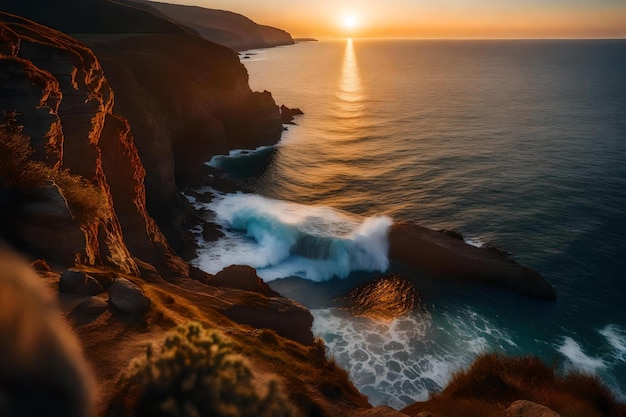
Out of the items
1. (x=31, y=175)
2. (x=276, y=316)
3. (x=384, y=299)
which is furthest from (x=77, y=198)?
(x=384, y=299)

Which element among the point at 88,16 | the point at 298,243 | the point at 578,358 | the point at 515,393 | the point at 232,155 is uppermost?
the point at 88,16

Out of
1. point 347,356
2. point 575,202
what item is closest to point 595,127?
point 575,202

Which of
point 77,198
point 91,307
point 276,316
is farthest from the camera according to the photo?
point 276,316

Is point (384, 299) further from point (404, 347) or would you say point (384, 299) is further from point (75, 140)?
point (75, 140)

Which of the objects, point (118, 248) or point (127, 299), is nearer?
point (127, 299)

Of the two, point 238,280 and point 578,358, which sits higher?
point 238,280

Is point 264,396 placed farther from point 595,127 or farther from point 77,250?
point 595,127

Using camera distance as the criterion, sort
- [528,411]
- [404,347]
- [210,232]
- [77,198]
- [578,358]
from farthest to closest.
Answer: [210,232]
[404,347]
[578,358]
[77,198]
[528,411]

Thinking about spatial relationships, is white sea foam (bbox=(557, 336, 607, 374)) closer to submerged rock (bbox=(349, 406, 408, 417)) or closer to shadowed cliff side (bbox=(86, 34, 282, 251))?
submerged rock (bbox=(349, 406, 408, 417))
